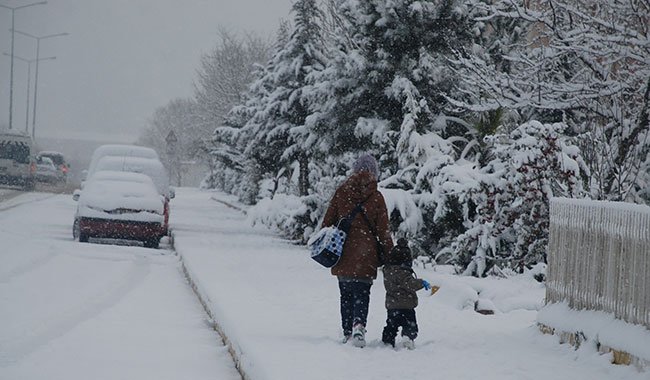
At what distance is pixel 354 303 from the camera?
28.0 ft

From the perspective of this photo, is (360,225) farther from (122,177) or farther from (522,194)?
(122,177)

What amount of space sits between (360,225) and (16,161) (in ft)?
116

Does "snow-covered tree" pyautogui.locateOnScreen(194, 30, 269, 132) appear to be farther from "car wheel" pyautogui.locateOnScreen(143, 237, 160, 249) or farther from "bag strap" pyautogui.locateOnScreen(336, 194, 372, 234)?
"bag strap" pyautogui.locateOnScreen(336, 194, 372, 234)

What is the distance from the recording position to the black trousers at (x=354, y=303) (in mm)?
8430

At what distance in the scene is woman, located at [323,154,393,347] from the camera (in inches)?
336

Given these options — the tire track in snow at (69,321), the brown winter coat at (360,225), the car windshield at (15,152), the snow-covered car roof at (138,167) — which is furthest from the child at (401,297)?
the car windshield at (15,152)

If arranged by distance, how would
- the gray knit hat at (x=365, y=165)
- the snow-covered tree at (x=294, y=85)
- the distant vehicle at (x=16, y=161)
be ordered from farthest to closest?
the distant vehicle at (x=16, y=161)
the snow-covered tree at (x=294, y=85)
the gray knit hat at (x=365, y=165)

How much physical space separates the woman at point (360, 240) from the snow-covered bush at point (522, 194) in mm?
4819

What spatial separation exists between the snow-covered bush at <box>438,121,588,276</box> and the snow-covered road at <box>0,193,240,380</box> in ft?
13.8

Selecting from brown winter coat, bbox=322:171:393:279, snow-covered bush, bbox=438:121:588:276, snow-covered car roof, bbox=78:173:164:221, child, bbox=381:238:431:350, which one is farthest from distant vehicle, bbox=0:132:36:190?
child, bbox=381:238:431:350

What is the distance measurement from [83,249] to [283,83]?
28.6 ft

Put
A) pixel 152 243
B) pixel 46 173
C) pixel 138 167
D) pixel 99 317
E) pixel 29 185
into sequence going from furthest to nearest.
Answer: pixel 46 173 → pixel 29 185 → pixel 138 167 → pixel 152 243 → pixel 99 317

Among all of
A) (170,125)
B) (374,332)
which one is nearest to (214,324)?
(374,332)

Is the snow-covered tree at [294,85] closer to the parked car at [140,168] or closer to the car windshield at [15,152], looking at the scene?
the parked car at [140,168]
